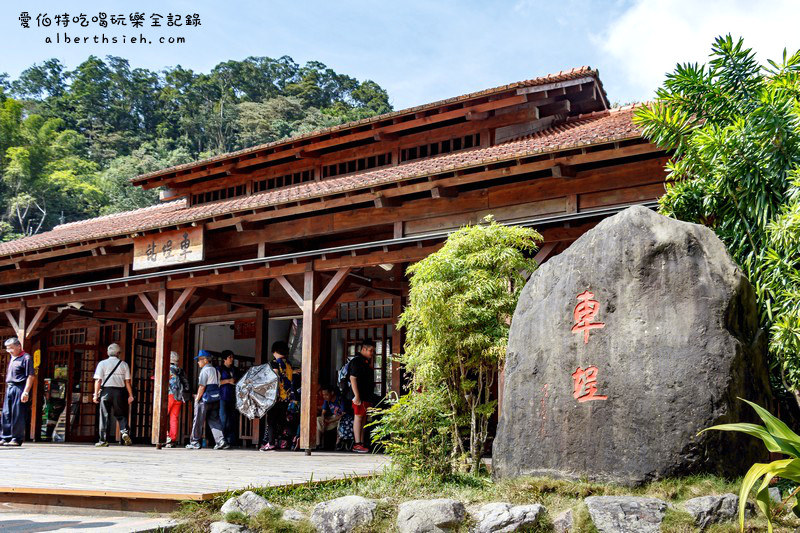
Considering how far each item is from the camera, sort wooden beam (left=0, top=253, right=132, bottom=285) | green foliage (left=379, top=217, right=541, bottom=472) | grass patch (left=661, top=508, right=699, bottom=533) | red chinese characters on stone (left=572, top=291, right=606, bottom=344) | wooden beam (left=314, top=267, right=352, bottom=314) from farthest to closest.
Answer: wooden beam (left=0, top=253, right=132, bottom=285), wooden beam (left=314, top=267, right=352, bottom=314), green foliage (left=379, top=217, right=541, bottom=472), red chinese characters on stone (left=572, top=291, right=606, bottom=344), grass patch (left=661, top=508, right=699, bottom=533)

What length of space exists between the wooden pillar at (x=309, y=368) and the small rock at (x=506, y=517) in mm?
5478

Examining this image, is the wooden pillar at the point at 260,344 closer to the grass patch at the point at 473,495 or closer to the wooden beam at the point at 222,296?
the wooden beam at the point at 222,296

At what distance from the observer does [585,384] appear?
564cm

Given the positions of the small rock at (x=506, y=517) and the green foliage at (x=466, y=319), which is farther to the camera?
the green foliage at (x=466, y=319)

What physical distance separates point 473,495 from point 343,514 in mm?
942

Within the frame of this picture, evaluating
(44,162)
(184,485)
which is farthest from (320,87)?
(184,485)

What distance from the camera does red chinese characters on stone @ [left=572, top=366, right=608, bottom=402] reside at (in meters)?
5.59

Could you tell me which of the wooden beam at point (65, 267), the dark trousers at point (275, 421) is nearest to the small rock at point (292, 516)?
the dark trousers at point (275, 421)

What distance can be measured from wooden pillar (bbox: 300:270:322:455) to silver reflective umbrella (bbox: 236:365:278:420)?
1274 millimetres

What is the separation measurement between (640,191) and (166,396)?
7742 mm

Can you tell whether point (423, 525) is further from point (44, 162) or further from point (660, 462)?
point (44, 162)

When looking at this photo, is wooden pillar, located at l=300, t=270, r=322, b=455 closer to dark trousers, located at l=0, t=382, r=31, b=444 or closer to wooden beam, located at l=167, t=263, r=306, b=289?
wooden beam, located at l=167, t=263, r=306, b=289

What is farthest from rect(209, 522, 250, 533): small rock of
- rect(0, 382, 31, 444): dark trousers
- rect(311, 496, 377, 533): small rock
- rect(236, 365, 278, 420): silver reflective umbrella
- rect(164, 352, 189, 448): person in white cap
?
rect(0, 382, 31, 444): dark trousers

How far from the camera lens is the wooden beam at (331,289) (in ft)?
34.5
